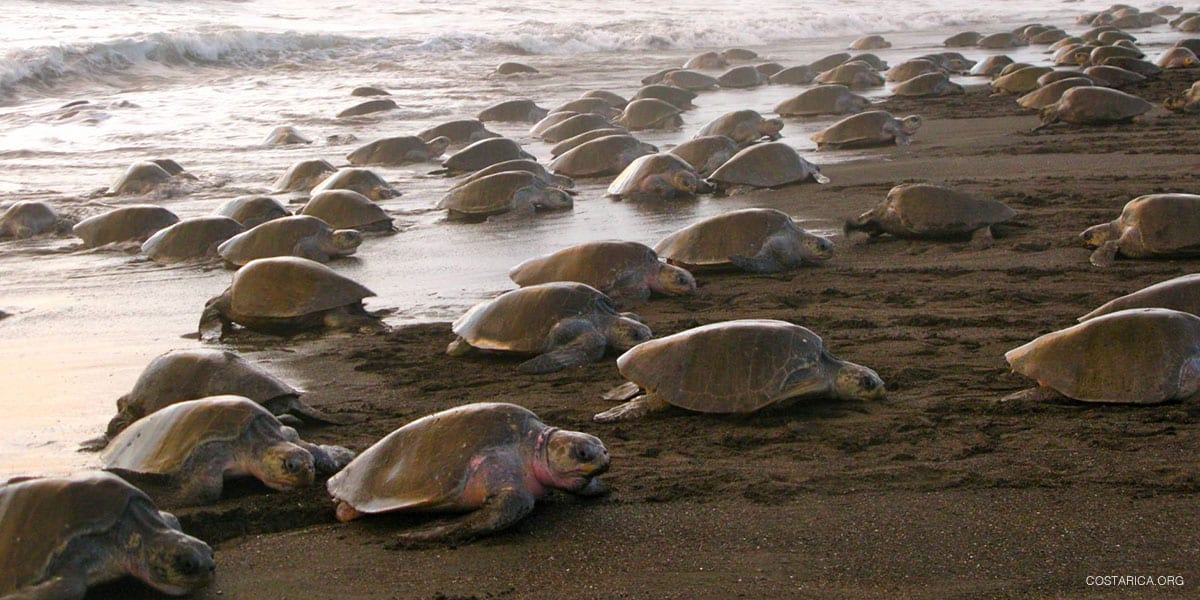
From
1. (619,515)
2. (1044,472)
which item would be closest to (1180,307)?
(1044,472)

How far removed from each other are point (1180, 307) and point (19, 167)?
359 inches

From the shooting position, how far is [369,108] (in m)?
13.1

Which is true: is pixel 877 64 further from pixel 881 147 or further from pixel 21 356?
pixel 21 356

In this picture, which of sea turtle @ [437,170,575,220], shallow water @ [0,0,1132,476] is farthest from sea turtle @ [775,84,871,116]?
sea turtle @ [437,170,575,220]

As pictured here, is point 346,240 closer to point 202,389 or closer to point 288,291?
point 288,291

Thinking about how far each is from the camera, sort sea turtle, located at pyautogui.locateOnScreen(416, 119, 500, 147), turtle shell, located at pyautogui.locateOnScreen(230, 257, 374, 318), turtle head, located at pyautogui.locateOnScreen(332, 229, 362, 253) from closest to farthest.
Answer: turtle shell, located at pyautogui.locateOnScreen(230, 257, 374, 318)
turtle head, located at pyautogui.locateOnScreen(332, 229, 362, 253)
sea turtle, located at pyautogui.locateOnScreen(416, 119, 500, 147)

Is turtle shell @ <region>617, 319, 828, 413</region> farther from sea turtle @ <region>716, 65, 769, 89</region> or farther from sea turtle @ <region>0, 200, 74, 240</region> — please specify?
sea turtle @ <region>716, 65, 769, 89</region>

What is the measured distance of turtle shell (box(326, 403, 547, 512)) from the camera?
292cm

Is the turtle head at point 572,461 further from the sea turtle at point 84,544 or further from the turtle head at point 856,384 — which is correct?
the turtle head at point 856,384

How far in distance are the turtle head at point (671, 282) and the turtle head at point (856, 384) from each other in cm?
156

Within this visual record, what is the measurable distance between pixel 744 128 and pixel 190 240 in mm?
5127

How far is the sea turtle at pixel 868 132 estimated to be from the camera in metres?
9.32

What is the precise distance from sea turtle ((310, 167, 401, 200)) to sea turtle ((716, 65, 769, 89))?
7.95 m

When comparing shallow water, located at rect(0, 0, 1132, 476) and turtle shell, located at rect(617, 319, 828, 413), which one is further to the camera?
shallow water, located at rect(0, 0, 1132, 476)
